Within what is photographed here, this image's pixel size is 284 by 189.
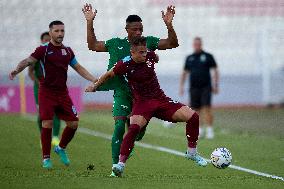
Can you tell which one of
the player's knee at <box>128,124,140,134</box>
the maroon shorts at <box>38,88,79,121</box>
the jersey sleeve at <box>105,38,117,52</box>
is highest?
the jersey sleeve at <box>105,38,117,52</box>

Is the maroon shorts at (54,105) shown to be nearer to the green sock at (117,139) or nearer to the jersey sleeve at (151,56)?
the green sock at (117,139)

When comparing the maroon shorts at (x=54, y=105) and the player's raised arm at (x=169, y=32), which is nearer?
the player's raised arm at (x=169, y=32)

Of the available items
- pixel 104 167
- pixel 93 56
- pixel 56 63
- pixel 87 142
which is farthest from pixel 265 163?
pixel 93 56

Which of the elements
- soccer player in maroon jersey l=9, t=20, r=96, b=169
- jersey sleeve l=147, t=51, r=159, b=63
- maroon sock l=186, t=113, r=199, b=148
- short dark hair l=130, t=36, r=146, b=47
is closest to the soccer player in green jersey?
jersey sleeve l=147, t=51, r=159, b=63

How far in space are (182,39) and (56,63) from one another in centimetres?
1930

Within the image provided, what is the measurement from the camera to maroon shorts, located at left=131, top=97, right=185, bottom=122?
472 inches

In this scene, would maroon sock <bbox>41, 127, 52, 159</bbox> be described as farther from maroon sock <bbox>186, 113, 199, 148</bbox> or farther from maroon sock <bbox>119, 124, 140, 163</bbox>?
maroon sock <bbox>186, 113, 199, 148</bbox>

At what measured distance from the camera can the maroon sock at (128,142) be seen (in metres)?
11.8

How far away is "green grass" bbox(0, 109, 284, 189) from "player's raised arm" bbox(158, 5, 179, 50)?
1.84 metres

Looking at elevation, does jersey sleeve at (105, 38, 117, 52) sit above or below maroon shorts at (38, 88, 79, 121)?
above

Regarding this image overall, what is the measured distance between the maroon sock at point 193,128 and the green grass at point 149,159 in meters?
0.50

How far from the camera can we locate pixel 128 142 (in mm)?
11820

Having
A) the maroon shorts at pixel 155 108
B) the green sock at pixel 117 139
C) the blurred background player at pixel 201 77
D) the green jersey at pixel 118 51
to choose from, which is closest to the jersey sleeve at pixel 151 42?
the green jersey at pixel 118 51

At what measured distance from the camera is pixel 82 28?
32500 mm
